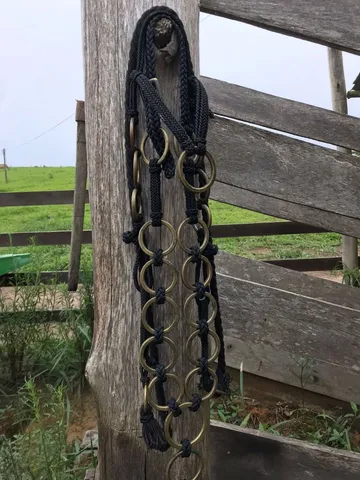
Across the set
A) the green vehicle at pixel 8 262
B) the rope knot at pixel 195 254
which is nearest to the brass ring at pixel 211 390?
the rope knot at pixel 195 254

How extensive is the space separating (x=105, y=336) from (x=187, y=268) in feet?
0.91

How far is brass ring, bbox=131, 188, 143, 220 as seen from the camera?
3.37 feet

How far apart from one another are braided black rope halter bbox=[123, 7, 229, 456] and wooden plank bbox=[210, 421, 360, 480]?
0.42 meters

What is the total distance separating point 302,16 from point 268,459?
4.60ft

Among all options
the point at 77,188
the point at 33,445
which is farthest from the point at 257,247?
the point at 33,445

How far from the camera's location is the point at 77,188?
4258 millimetres

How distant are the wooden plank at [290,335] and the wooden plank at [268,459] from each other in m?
0.65

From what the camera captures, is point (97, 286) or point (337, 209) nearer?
point (97, 286)

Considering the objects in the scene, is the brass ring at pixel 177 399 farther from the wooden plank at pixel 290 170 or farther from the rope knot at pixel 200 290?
the wooden plank at pixel 290 170

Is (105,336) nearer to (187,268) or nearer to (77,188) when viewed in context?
(187,268)

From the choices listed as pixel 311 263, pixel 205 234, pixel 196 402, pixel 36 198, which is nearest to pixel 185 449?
pixel 196 402

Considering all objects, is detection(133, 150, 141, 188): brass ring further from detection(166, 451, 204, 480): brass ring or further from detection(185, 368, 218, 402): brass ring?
detection(166, 451, 204, 480): brass ring

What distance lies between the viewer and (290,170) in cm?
186

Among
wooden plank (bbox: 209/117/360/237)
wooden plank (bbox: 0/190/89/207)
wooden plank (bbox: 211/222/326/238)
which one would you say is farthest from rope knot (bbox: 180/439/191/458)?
wooden plank (bbox: 0/190/89/207)
